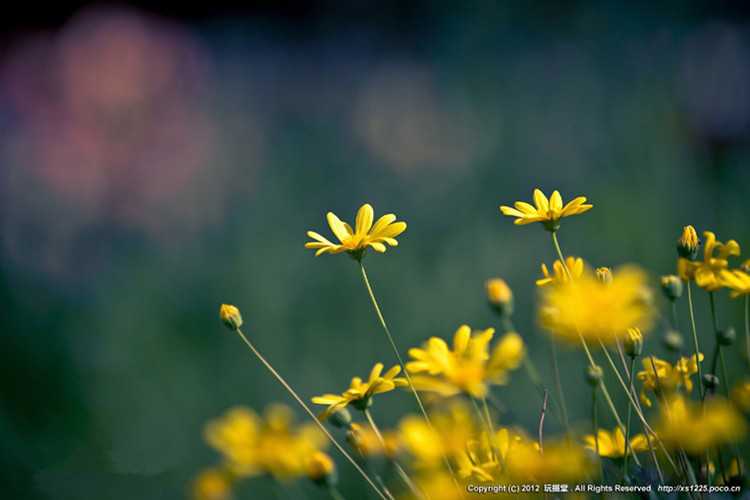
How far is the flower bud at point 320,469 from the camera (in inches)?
24.6

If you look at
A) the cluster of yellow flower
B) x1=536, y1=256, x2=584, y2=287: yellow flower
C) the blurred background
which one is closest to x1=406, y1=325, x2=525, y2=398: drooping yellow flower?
the cluster of yellow flower

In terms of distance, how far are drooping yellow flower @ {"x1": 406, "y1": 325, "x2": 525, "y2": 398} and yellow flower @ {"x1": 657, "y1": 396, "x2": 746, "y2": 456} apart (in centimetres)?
11

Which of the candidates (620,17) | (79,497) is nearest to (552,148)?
(620,17)

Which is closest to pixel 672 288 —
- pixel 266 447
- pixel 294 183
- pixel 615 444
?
pixel 615 444


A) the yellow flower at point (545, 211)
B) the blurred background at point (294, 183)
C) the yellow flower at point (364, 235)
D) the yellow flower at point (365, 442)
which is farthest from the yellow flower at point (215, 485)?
the blurred background at point (294, 183)

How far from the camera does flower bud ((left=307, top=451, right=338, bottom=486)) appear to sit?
0.63m

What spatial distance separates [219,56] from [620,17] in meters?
1.18

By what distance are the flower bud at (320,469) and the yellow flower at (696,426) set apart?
241 mm

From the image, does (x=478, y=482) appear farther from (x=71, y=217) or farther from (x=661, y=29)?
(x=661, y=29)

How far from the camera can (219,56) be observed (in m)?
2.53

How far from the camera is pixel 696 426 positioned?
0.52 metres

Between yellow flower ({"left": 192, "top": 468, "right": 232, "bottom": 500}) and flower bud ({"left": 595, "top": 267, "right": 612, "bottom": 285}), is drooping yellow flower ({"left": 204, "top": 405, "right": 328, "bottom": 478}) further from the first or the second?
flower bud ({"left": 595, "top": 267, "right": 612, "bottom": 285})

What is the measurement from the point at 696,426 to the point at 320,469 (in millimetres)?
265

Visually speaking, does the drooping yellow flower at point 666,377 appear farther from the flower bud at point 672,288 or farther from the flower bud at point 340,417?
the flower bud at point 340,417
